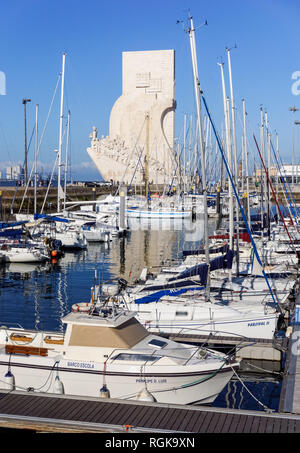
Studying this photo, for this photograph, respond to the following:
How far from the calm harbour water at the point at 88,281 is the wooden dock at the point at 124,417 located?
336 centimetres

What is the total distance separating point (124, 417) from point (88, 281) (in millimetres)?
19490

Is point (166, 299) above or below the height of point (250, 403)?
above

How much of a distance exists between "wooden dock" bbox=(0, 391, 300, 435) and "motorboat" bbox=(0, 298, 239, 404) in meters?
0.74

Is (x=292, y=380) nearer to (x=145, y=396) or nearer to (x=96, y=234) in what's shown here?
(x=145, y=396)

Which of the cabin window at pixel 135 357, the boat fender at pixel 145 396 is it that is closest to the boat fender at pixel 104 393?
the boat fender at pixel 145 396

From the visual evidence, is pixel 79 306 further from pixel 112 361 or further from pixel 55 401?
pixel 55 401

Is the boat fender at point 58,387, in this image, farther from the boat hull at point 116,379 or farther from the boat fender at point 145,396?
the boat fender at point 145,396

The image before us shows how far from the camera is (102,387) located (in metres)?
12.6

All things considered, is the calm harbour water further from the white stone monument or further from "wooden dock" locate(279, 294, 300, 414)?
the white stone monument

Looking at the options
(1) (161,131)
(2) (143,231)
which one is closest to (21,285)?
(2) (143,231)

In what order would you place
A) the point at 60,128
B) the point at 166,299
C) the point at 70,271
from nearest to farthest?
the point at 166,299 → the point at 70,271 → the point at 60,128

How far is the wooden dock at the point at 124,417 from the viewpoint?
10.5m
